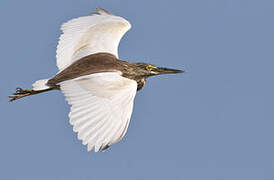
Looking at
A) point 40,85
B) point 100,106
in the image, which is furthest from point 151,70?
point 100,106

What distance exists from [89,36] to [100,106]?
2.50 meters

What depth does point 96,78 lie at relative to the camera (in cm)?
744

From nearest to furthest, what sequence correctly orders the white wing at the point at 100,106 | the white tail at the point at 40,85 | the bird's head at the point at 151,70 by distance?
1. the white wing at the point at 100,106
2. the white tail at the point at 40,85
3. the bird's head at the point at 151,70

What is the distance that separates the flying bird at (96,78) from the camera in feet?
21.5

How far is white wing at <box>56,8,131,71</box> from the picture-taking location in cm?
895

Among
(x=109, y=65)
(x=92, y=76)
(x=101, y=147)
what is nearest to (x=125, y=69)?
(x=109, y=65)

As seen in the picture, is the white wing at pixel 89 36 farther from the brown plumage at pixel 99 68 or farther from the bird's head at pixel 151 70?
the bird's head at pixel 151 70

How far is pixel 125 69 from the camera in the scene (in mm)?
8477

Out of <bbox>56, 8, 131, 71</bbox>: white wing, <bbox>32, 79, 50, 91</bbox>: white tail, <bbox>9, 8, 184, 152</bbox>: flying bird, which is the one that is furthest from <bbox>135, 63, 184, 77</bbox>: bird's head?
<bbox>32, 79, 50, 91</bbox>: white tail

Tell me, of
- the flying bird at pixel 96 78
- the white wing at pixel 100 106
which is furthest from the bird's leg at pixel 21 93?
the white wing at pixel 100 106

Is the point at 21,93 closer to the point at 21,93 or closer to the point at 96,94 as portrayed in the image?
the point at 21,93

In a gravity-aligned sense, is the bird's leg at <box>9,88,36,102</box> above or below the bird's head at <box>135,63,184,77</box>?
below

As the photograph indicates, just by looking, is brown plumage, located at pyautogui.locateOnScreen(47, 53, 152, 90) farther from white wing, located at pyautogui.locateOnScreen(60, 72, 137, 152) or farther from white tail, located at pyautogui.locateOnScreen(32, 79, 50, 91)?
white wing, located at pyautogui.locateOnScreen(60, 72, 137, 152)

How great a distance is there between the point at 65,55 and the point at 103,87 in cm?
208
